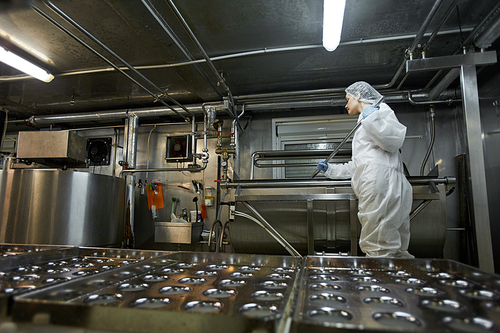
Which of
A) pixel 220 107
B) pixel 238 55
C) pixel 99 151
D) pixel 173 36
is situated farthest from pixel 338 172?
pixel 99 151

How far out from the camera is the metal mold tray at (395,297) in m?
0.47

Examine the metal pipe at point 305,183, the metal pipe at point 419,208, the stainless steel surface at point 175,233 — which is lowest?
the stainless steel surface at point 175,233

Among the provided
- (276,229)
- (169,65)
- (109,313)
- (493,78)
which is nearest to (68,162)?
(169,65)

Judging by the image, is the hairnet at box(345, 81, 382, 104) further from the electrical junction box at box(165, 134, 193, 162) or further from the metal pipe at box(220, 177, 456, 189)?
the electrical junction box at box(165, 134, 193, 162)

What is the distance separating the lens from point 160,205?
400 cm

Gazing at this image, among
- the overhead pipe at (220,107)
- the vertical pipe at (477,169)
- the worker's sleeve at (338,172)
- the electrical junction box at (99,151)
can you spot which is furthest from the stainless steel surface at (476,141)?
the electrical junction box at (99,151)

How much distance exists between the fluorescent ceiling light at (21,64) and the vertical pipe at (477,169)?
11.6 ft

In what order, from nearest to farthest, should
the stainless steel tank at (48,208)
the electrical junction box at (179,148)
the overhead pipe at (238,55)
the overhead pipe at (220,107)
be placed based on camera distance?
the overhead pipe at (238,55), the stainless steel tank at (48,208), the overhead pipe at (220,107), the electrical junction box at (179,148)

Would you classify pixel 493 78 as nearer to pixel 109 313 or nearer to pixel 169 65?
pixel 169 65

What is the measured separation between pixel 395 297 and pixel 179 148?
3798 millimetres

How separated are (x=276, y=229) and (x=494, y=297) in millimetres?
2077

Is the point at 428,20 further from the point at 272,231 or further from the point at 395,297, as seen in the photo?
the point at 395,297

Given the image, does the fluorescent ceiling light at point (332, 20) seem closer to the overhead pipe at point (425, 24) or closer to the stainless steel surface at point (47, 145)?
the overhead pipe at point (425, 24)

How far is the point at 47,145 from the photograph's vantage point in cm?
308
